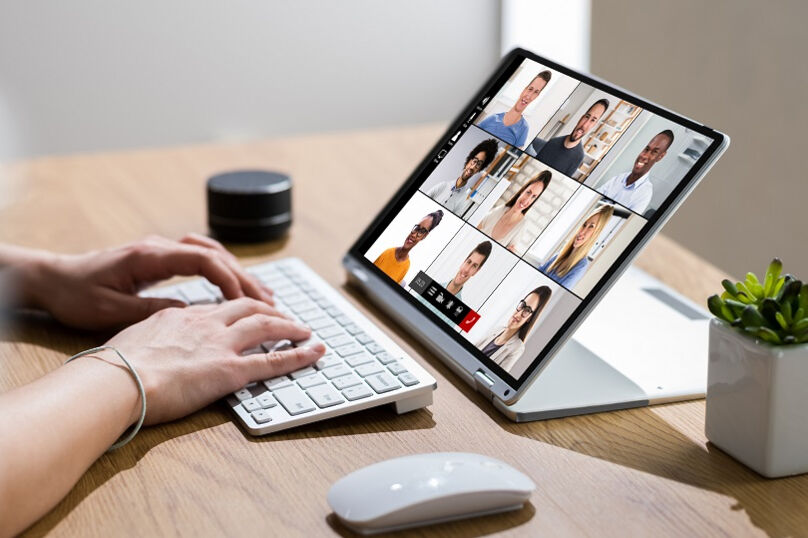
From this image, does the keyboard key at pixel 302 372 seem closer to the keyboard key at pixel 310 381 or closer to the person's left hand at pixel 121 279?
the keyboard key at pixel 310 381

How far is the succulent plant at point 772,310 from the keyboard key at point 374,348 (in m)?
0.34

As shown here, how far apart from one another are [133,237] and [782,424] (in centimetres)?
93

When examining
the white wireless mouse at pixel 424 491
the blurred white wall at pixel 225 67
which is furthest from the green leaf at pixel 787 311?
the blurred white wall at pixel 225 67

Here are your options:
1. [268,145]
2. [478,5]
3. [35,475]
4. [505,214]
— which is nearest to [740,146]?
[268,145]

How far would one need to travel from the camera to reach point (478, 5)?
4070 millimetres

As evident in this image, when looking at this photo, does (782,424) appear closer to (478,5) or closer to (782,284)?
(782,284)

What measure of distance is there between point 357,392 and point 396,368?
6cm

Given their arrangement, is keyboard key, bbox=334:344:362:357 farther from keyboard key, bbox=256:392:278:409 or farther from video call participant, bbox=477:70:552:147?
video call participant, bbox=477:70:552:147

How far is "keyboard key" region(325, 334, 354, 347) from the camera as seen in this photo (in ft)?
3.19

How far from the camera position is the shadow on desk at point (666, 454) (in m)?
0.73

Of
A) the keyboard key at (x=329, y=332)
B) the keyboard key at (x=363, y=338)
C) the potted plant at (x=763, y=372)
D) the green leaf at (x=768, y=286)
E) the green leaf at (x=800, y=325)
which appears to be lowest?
the keyboard key at (x=329, y=332)

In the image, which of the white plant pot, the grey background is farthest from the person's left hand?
the grey background

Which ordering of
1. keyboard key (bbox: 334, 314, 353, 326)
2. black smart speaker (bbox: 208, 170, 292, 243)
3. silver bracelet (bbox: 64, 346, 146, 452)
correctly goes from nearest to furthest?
silver bracelet (bbox: 64, 346, 146, 452) < keyboard key (bbox: 334, 314, 353, 326) < black smart speaker (bbox: 208, 170, 292, 243)

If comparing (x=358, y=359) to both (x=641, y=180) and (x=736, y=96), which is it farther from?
(x=736, y=96)
